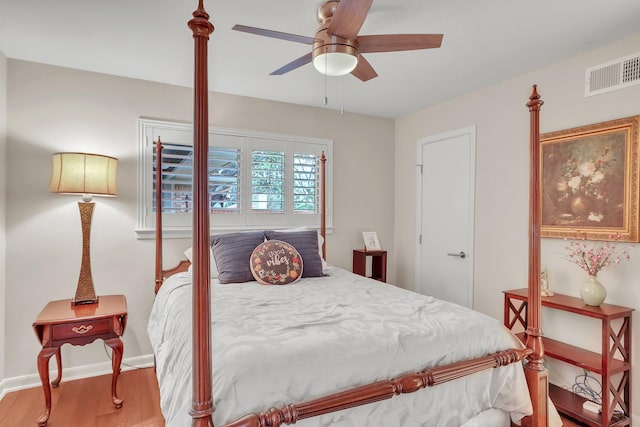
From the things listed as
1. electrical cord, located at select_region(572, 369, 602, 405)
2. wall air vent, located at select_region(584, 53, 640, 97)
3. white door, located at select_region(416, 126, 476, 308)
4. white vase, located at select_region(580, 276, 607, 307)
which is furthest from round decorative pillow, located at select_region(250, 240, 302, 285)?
wall air vent, located at select_region(584, 53, 640, 97)

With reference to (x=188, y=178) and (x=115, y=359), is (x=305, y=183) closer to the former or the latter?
(x=188, y=178)

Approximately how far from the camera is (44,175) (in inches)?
106

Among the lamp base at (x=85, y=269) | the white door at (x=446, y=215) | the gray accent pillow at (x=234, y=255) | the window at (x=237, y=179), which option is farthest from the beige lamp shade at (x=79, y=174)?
the white door at (x=446, y=215)

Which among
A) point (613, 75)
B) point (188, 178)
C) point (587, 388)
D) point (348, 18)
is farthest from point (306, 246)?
point (613, 75)

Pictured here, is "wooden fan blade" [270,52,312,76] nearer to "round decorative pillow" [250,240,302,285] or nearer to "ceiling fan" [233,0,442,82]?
"ceiling fan" [233,0,442,82]

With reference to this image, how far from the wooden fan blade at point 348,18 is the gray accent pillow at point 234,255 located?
5.45 feet

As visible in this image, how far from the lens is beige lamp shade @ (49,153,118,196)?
242 centimetres

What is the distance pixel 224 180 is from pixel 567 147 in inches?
109

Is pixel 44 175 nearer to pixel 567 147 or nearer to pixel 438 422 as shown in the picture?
pixel 438 422

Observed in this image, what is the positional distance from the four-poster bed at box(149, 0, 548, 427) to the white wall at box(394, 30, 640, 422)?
1.07 metres

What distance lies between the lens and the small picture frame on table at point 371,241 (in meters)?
3.95

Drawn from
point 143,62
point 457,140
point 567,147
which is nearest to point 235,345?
point 143,62

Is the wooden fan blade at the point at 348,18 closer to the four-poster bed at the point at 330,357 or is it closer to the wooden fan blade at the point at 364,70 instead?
the wooden fan blade at the point at 364,70

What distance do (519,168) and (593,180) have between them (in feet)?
1.87
